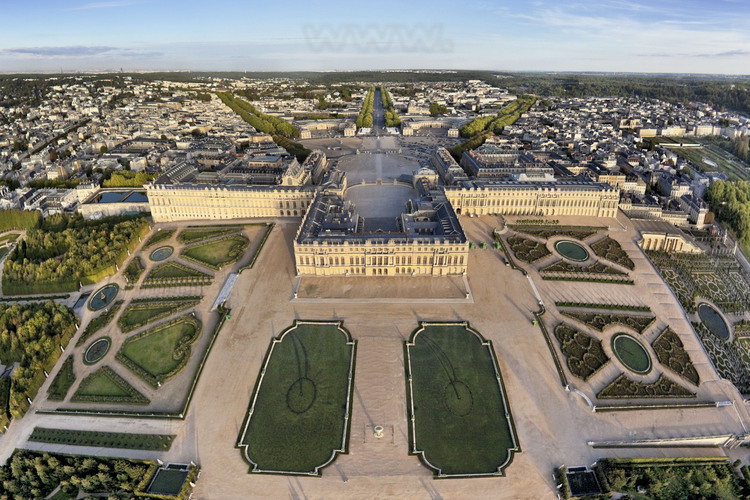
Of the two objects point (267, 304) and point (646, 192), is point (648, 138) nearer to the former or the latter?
point (646, 192)

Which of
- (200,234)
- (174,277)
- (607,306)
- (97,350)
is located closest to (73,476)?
(97,350)

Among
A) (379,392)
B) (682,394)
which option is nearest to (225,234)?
(379,392)

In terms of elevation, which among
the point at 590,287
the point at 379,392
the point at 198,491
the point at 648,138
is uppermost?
the point at 648,138

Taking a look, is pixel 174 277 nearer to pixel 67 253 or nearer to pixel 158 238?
pixel 158 238

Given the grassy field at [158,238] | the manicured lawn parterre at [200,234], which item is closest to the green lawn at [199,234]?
the manicured lawn parterre at [200,234]

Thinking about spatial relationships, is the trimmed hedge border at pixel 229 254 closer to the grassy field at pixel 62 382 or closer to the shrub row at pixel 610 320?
the grassy field at pixel 62 382

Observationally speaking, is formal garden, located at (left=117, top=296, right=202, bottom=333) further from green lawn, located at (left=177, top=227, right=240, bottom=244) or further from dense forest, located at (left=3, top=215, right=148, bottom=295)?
green lawn, located at (left=177, top=227, right=240, bottom=244)

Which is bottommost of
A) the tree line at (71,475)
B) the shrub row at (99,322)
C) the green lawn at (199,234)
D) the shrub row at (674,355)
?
the tree line at (71,475)
